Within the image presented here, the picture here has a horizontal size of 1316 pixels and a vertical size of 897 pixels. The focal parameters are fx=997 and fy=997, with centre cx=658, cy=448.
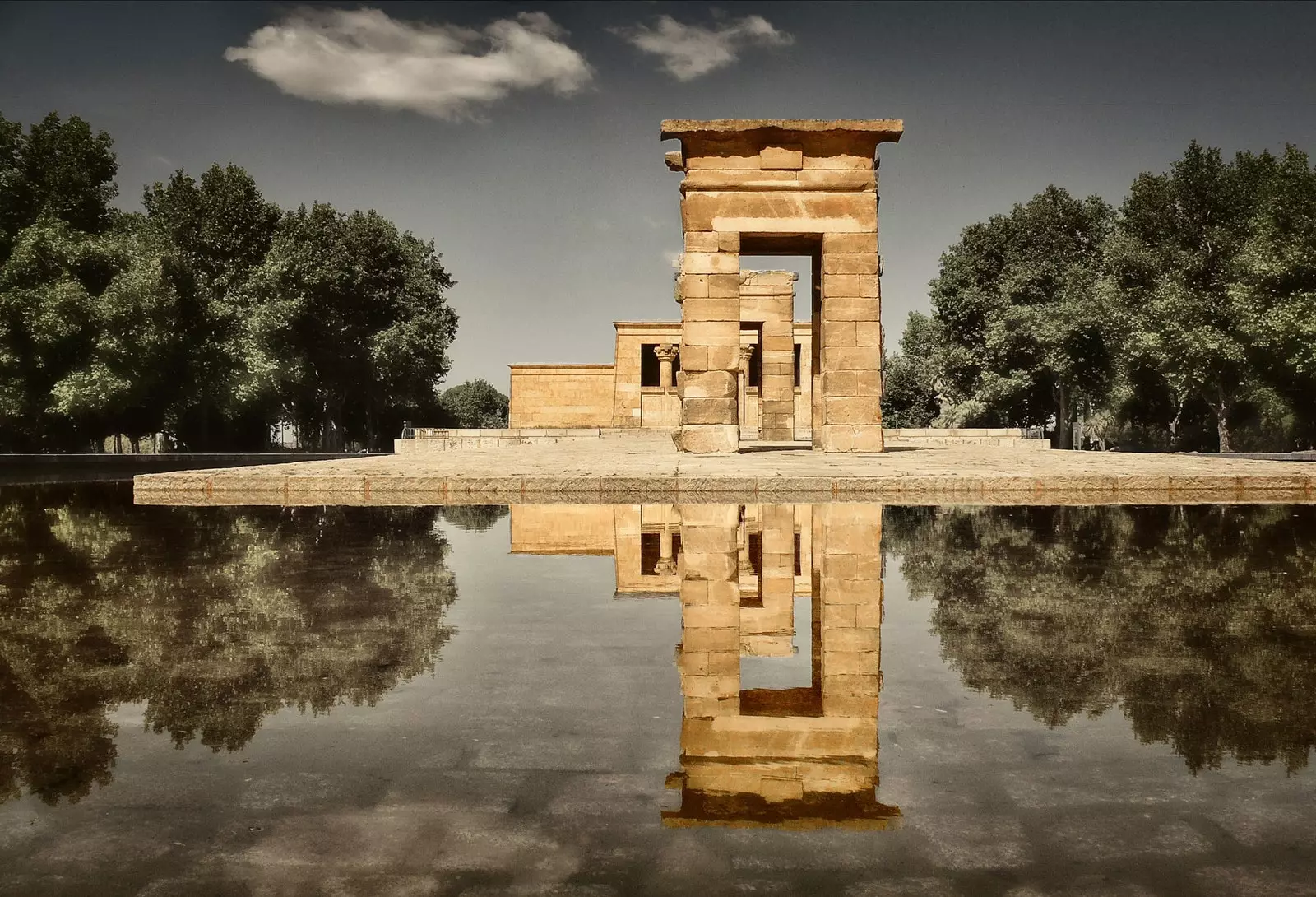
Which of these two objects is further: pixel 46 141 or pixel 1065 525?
pixel 46 141

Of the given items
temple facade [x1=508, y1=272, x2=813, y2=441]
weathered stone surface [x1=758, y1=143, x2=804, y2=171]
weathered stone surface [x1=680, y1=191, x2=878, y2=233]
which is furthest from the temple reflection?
temple facade [x1=508, y1=272, x2=813, y2=441]

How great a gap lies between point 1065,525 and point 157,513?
8.72 metres

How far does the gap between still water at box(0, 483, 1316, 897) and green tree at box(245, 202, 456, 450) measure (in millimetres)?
43137

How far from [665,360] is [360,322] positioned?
19.6 m

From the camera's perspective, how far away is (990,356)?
46750 millimetres

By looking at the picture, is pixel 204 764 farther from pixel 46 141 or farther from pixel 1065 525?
pixel 46 141

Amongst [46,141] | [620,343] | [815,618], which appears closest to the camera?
[815,618]

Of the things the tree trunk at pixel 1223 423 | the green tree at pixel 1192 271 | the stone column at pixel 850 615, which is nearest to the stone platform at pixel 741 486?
the stone column at pixel 850 615

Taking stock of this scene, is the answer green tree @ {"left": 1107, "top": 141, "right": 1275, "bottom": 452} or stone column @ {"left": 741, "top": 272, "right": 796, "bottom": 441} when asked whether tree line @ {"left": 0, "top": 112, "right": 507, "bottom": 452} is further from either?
green tree @ {"left": 1107, "top": 141, "right": 1275, "bottom": 452}

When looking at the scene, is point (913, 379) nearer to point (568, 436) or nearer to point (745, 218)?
point (568, 436)

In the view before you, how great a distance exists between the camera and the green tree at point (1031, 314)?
4316 centimetres

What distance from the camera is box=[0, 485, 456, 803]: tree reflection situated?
3.02 meters

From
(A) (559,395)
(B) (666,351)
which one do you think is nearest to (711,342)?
(B) (666,351)

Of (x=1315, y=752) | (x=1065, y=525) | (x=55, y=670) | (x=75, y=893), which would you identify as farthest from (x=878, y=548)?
(x=75, y=893)
